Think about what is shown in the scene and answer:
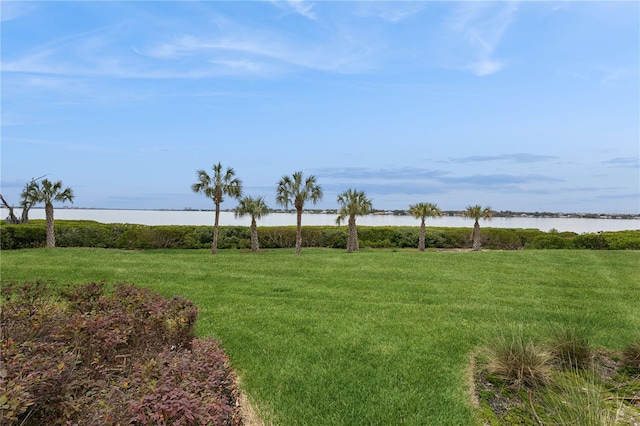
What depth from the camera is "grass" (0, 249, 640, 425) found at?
167 inches

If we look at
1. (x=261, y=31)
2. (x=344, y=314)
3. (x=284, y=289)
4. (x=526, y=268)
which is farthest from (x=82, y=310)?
(x=526, y=268)

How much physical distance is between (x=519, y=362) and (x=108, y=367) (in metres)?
4.31

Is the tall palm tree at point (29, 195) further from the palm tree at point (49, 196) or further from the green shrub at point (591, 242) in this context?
the green shrub at point (591, 242)

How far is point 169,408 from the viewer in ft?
8.10

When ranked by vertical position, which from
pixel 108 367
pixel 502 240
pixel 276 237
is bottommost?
pixel 108 367

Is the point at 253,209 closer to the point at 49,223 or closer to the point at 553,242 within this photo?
the point at 49,223

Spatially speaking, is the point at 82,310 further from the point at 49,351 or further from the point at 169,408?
the point at 169,408

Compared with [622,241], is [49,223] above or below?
above

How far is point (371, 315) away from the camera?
7.36 m

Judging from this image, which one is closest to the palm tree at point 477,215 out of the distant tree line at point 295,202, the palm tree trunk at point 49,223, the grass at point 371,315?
the distant tree line at point 295,202

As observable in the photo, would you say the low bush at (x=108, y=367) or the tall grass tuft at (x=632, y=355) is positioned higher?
the low bush at (x=108, y=367)

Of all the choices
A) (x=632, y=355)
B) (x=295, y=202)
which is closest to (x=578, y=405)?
(x=632, y=355)

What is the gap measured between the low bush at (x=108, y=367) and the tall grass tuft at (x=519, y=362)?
3.13 m

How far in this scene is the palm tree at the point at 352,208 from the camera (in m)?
22.8
